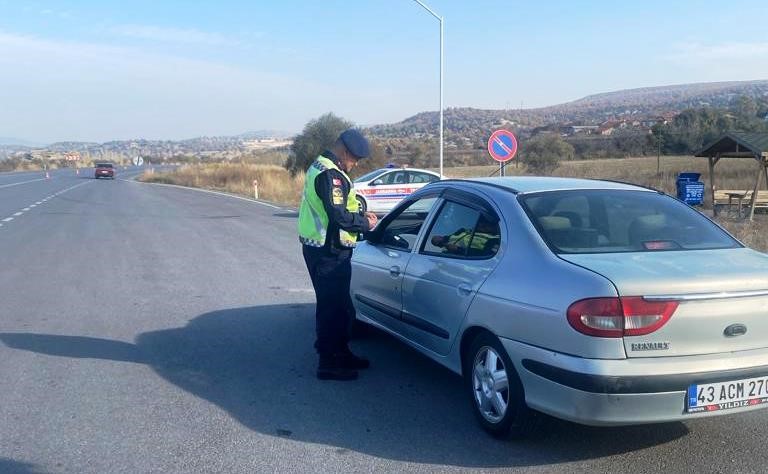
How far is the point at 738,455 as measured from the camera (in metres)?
4.32

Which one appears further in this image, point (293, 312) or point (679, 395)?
point (293, 312)

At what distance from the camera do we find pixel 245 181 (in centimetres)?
4244

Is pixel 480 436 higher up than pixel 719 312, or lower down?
lower down

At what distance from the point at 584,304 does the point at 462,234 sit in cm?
144

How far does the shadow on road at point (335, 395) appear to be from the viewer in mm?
4484

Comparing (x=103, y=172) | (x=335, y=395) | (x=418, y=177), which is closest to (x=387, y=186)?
(x=418, y=177)

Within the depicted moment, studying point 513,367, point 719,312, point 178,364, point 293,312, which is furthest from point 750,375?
point 293,312

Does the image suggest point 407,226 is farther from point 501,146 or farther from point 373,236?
point 501,146

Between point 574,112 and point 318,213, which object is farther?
point 574,112

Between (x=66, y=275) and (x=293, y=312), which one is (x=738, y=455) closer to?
(x=293, y=312)

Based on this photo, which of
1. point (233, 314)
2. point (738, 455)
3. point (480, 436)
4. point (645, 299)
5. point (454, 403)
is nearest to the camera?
point (645, 299)

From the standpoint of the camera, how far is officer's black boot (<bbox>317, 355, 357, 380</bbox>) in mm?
5816

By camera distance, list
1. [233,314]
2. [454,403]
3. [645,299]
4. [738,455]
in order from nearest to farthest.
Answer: [645,299] < [738,455] < [454,403] < [233,314]

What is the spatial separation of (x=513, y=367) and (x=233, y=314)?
458 cm
